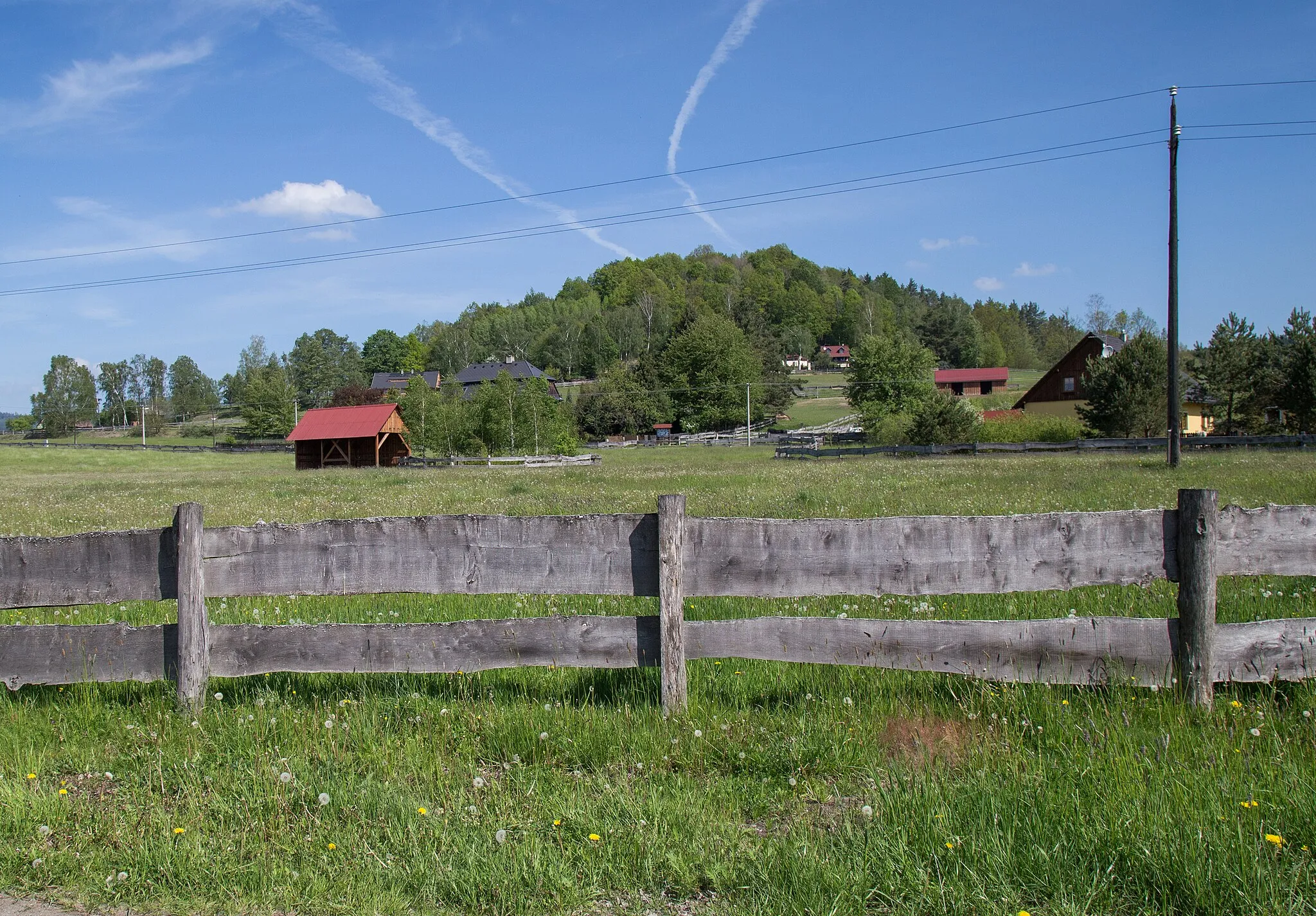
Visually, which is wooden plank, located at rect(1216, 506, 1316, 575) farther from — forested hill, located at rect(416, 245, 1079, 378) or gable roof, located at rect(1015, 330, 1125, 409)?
forested hill, located at rect(416, 245, 1079, 378)

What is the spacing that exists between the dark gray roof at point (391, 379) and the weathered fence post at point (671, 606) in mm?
136548

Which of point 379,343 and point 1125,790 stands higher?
point 379,343

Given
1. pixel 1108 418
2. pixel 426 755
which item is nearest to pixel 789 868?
pixel 426 755

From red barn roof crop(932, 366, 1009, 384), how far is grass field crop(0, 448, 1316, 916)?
128862 mm

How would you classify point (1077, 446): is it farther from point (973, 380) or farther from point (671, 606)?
point (973, 380)

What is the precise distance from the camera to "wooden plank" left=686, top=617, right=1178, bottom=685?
500 cm

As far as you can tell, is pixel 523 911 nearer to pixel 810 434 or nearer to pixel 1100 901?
pixel 1100 901

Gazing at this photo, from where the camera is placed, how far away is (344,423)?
6481cm

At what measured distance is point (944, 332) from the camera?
162000 mm

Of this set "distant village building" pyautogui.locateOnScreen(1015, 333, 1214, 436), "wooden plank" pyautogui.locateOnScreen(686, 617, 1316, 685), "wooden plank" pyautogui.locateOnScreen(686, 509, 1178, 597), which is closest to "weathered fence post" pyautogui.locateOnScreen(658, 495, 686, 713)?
"wooden plank" pyautogui.locateOnScreen(686, 509, 1178, 597)

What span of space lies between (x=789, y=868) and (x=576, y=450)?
72.9m

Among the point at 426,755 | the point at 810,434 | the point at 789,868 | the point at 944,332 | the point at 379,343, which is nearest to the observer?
the point at 789,868

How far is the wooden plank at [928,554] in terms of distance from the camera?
5121 millimetres

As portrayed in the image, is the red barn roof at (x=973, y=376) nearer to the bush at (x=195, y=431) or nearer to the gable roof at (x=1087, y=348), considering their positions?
the gable roof at (x=1087, y=348)
